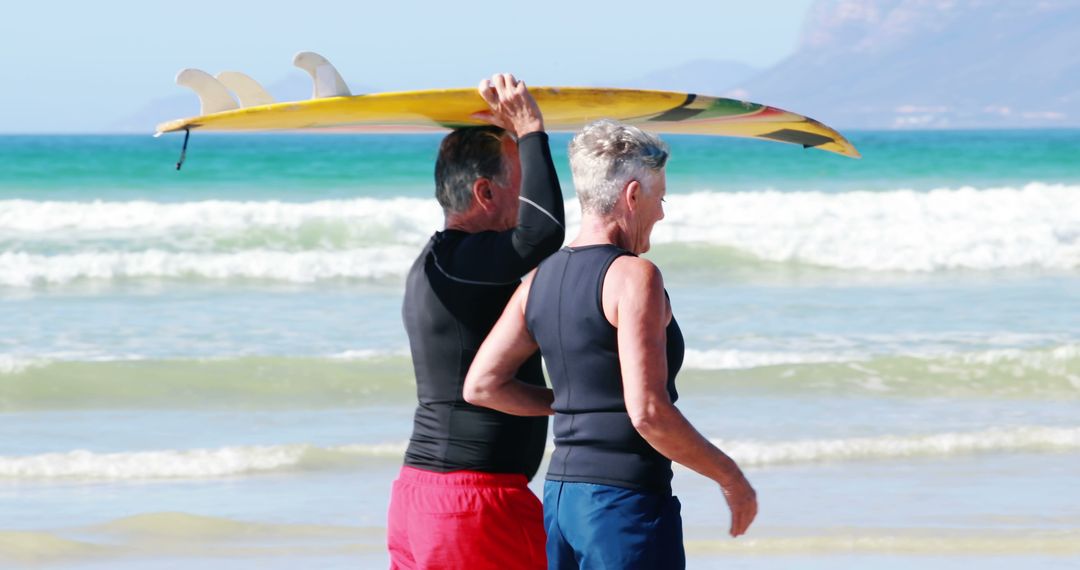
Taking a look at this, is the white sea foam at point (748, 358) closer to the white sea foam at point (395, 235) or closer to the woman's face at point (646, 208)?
the white sea foam at point (395, 235)

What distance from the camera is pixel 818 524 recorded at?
5.56m

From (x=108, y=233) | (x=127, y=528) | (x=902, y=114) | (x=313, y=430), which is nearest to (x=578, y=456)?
(x=127, y=528)

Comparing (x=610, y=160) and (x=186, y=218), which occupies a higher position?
(x=610, y=160)

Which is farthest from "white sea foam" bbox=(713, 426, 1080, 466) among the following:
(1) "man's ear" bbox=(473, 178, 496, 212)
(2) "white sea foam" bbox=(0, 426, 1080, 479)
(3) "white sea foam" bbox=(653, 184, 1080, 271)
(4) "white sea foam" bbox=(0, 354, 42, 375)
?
(3) "white sea foam" bbox=(653, 184, 1080, 271)

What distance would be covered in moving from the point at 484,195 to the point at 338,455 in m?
4.02

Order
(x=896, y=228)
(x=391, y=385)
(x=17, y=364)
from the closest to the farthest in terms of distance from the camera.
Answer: (x=391, y=385) < (x=17, y=364) < (x=896, y=228)

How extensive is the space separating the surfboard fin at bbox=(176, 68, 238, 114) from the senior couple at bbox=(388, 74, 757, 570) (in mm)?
513

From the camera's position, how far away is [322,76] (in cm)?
305

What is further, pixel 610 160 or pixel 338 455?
pixel 338 455

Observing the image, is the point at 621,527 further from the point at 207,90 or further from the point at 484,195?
the point at 207,90

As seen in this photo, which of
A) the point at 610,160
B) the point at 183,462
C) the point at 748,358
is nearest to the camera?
the point at 610,160

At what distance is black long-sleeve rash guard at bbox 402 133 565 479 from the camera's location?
286 centimetres

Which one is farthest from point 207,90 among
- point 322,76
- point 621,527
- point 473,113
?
point 621,527

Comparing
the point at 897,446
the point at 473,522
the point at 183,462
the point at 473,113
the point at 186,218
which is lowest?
the point at 183,462
